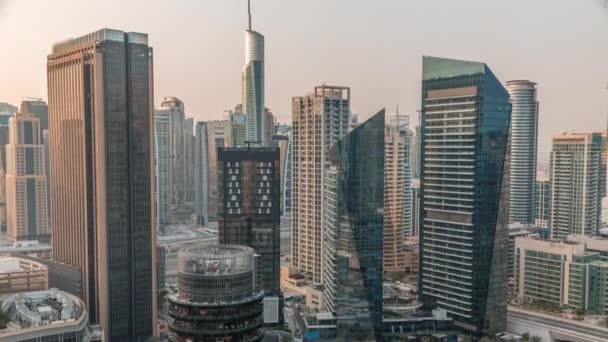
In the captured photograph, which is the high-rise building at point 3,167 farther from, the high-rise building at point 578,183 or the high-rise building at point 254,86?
the high-rise building at point 578,183

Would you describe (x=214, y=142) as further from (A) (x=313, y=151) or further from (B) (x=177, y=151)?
(A) (x=313, y=151)

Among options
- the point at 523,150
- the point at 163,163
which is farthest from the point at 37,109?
the point at 523,150

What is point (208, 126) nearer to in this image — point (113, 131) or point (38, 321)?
point (113, 131)

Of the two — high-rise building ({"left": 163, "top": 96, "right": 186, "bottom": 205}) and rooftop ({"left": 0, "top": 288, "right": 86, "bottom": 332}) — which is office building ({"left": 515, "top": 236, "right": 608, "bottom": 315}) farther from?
high-rise building ({"left": 163, "top": 96, "right": 186, "bottom": 205})

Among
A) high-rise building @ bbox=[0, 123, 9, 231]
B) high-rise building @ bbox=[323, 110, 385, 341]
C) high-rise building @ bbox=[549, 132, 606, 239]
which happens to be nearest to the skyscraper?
high-rise building @ bbox=[0, 123, 9, 231]

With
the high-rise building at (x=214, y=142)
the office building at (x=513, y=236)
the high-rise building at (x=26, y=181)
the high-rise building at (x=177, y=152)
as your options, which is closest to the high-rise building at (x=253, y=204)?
the office building at (x=513, y=236)
